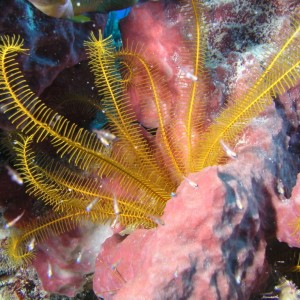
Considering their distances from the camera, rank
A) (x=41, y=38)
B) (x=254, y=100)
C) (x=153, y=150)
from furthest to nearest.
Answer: (x=153, y=150) < (x=254, y=100) < (x=41, y=38)

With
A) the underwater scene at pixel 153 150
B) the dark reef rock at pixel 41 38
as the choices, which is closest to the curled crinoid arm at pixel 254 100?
the underwater scene at pixel 153 150

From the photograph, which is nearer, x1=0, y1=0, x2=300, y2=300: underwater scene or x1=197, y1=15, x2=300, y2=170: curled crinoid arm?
x1=0, y1=0, x2=300, y2=300: underwater scene

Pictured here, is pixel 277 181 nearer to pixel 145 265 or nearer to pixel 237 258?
pixel 237 258

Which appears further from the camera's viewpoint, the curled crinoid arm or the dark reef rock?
the curled crinoid arm

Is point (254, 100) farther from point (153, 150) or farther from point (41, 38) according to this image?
point (41, 38)

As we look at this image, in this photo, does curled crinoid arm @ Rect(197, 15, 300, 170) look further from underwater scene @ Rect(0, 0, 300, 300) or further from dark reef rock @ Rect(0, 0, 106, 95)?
dark reef rock @ Rect(0, 0, 106, 95)

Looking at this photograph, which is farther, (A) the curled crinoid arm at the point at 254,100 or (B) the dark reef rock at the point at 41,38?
(A) the curled crinoid arm at the point at 254,100

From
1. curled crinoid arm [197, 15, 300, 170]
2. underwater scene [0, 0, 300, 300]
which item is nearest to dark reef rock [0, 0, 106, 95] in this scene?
underwater scene [0, 0, 300, 300]

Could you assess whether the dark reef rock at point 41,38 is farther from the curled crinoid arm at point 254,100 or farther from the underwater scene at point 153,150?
the curled crinoid arm at point 254,100

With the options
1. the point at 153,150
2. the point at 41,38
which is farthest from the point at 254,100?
the point at 41,38
